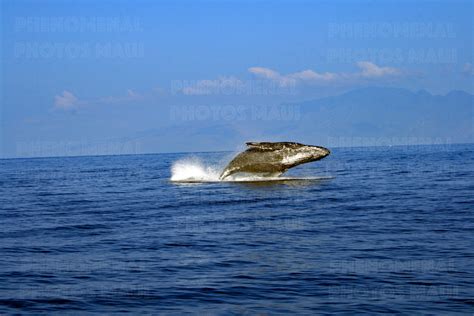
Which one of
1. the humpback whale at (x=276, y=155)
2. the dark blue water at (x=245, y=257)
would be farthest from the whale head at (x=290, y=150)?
the dark blue water at (x=245, y=257)

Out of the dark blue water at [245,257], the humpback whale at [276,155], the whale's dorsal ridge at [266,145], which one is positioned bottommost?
the dark blue water at [245,257]

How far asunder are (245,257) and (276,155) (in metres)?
22.4

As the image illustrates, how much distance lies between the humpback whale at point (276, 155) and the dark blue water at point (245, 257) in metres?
8.98

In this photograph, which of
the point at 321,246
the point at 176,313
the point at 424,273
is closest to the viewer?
the point at 176,313

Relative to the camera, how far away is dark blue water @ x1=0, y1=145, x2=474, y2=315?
11375 mm

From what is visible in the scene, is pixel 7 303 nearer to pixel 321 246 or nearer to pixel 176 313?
pixel 176 313

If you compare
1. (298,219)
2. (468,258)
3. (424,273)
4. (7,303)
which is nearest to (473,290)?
(424,273)

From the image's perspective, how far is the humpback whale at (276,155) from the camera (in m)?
37.2

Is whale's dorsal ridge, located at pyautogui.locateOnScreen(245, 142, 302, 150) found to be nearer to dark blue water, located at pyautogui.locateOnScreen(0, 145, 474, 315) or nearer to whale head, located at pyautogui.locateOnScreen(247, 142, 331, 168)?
whale head, located at pyautogui.locateOnScreen(247, 142, 331, 168)

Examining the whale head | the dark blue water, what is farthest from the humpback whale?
the dark blue water

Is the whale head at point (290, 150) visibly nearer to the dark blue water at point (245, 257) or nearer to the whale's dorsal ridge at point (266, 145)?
the whale's dorsal ridge at point (266, 145)

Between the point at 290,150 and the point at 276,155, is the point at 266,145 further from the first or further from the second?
the point at 290,150

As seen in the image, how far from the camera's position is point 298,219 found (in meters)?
22.0

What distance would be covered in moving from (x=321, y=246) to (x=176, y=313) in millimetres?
6538
